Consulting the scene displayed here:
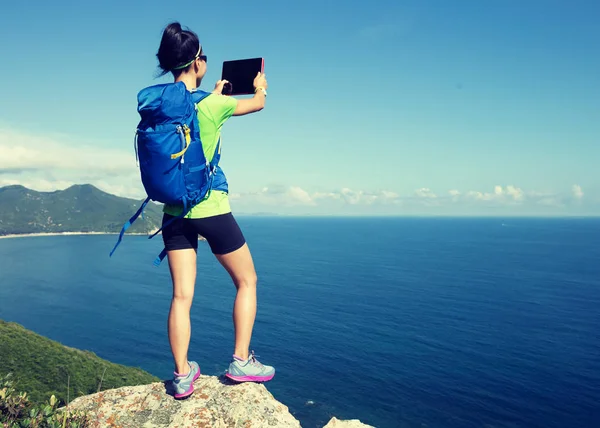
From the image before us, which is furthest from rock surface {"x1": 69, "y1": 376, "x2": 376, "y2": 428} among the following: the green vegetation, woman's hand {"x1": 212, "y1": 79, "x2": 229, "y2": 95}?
woman's hand {"x1": 212, "y1": 79, "x2": 229, "y2": 95}

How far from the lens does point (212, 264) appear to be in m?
120

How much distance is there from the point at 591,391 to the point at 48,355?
54470 millimetres

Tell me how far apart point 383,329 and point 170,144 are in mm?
61043

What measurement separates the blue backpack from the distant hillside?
3198 centimetres

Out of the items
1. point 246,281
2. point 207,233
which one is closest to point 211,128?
point 207,233

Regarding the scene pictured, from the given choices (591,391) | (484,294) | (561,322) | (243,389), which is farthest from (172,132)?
(484,294)

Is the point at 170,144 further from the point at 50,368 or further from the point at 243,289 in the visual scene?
the point at 50,368

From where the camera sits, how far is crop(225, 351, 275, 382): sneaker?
473cm

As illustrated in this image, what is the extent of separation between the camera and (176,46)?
3768mm

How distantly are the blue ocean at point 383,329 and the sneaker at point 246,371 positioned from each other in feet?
119

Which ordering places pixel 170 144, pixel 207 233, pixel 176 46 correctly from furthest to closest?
1. pixel 207 233
2. pixel 176 46
3. pixel 170 144

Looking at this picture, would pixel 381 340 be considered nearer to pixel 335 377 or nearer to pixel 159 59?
pixel 335 377

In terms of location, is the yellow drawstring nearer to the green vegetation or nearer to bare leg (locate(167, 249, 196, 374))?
bare leg (locate(167, 249, 196, 374))

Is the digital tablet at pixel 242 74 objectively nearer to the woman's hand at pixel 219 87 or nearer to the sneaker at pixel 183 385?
the woman's hand at pixel 219 87
